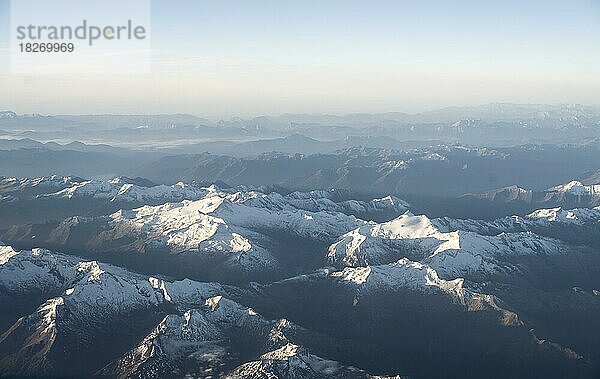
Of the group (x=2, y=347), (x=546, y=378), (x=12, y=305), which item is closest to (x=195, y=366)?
(x=2, y=347)

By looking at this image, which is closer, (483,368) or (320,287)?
(483,368)

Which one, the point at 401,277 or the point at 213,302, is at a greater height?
the point at 401,277

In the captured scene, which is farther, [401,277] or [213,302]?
[401,277]

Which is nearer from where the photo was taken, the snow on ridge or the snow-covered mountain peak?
the snow-covered mountain peak

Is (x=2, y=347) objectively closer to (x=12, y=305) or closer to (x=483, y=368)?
(x=12, y=305)

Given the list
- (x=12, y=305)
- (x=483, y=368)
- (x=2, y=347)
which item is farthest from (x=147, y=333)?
(x=483, y=368)

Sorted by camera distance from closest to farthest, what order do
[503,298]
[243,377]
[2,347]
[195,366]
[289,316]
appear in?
[243,377], [195,366], [2,347], [289,316], [503,298]

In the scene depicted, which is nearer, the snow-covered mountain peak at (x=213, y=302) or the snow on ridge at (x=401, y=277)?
the snow-covered mountain peak at (x=213, y=302)

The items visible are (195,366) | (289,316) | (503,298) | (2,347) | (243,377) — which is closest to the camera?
(243,377)

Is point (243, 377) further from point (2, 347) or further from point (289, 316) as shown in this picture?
point (2, 347)
